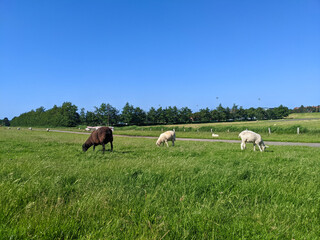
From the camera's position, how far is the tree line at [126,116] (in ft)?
363

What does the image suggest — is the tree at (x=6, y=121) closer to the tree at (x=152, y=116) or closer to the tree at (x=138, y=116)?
the tree at (x=138, y=116)

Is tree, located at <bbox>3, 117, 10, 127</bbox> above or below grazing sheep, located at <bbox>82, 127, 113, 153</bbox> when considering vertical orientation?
above

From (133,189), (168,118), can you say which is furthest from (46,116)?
(133,189)

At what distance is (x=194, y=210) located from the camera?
10.2 ft

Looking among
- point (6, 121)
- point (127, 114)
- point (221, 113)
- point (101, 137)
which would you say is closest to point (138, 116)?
point (127, 114)

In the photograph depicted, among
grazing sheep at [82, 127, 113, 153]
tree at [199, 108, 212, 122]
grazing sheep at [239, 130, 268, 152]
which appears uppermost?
tree at [199, 108, 212, 122]

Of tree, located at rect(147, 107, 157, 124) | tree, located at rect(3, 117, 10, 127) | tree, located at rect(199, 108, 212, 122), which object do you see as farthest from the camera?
tree, located at rect(3, 117, 10, 127)

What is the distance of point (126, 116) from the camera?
369 ft

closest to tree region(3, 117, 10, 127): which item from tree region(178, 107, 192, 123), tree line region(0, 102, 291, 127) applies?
tree line region(0, 102, 291, 127)

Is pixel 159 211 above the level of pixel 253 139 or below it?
above

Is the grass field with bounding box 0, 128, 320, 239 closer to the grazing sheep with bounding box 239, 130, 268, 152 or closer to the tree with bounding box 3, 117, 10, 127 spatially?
the grazing sheep with bounding box 239, 130, 268, 152

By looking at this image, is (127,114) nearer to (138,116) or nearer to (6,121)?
(138,116)

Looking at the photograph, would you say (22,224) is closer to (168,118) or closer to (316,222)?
(316,222)

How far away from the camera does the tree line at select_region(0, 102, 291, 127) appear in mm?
110500
